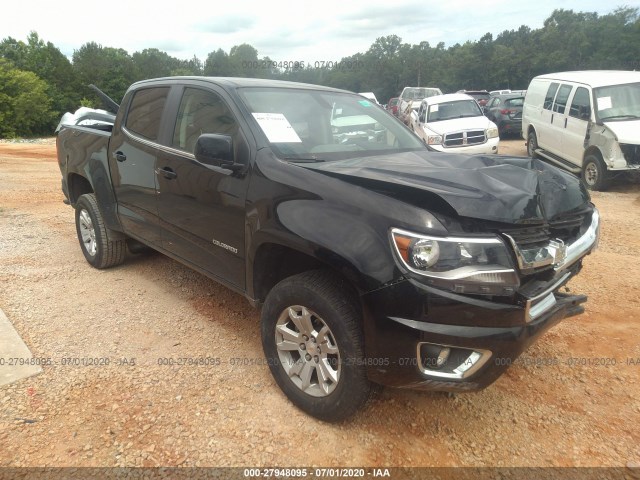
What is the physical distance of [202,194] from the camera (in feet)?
10.4

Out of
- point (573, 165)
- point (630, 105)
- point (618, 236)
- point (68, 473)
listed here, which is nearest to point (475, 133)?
point (573, 165)

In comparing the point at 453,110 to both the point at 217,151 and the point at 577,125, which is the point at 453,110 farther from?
the point at 217,151

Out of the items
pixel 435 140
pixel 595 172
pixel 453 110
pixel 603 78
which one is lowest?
pixel 595 172

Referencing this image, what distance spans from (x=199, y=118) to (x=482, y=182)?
6.81 ft

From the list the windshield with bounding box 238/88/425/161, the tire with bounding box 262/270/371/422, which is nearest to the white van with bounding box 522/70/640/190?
the windshield with bounding box 238/88/425/161

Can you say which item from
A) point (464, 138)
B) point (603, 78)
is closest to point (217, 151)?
point (603, 78)

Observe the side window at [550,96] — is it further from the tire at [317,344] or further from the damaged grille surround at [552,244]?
the tire at [317,344]

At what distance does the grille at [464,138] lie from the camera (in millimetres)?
11656

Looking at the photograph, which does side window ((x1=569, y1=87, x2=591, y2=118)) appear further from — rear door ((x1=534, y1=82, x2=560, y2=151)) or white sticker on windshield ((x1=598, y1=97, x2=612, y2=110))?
rear door ((x1=534, y1=82, x2=560, y2=151))

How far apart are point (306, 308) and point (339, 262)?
0.37 meters

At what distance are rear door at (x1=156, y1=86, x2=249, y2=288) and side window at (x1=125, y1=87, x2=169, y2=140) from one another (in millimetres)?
260

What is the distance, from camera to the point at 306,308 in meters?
2.48

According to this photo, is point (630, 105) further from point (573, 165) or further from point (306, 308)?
point (306, 308)

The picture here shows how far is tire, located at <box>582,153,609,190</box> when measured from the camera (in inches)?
340
